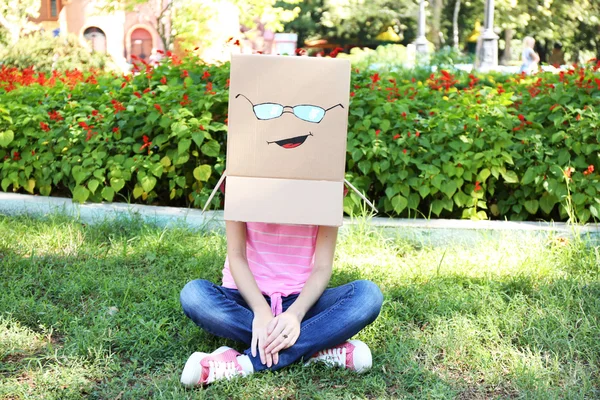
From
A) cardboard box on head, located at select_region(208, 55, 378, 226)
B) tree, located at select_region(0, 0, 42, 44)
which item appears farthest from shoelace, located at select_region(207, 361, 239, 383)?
tree, located at select_region(0, 0, 42, 44)

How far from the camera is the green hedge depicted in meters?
4.04

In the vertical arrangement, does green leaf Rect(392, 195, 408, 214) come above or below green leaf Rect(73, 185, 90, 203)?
above

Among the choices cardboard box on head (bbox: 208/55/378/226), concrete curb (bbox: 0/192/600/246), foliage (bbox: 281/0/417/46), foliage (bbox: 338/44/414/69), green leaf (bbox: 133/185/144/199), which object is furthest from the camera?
foliage (bbox: 281/0/417/46)

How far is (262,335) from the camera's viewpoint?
2.41 meters

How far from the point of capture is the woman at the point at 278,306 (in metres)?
2.42

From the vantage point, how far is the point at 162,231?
402 centimetres

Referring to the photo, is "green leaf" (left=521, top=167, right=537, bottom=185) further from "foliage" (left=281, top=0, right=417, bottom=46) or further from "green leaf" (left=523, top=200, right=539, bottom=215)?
"foliage" (left=281, top=0, right=417, bottom=46)

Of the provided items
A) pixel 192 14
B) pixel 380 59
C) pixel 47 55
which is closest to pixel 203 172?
pixel 192 14

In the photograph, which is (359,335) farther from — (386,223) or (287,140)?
(386,223)

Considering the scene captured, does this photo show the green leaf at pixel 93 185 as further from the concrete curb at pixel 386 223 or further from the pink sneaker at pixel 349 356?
the pink sneaker at pixel 349 356

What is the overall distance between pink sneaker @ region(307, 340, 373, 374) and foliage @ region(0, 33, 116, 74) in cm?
916

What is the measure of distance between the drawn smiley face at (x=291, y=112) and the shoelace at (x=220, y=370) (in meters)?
0.77

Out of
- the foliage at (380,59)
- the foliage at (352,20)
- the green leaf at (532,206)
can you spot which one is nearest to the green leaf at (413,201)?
the green leaf at (532,206)

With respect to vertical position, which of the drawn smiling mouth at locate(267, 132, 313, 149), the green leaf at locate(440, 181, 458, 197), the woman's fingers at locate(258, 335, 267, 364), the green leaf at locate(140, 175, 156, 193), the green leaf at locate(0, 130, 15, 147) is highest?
the drawn smiling mouth at locate(267, 132, 313, 149)
